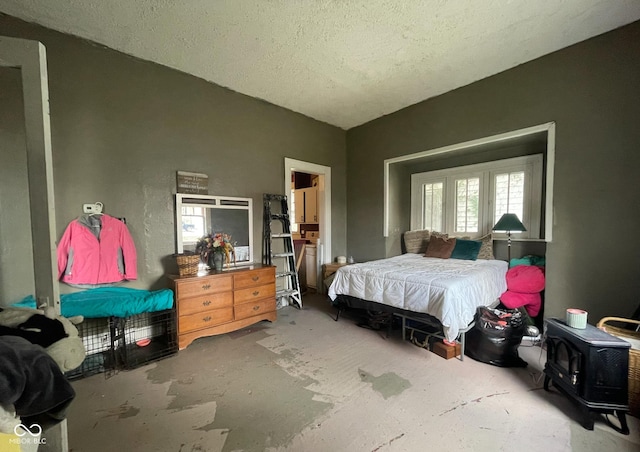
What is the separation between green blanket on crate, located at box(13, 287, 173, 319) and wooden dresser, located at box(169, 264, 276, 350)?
0.18 m

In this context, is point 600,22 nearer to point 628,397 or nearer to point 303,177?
point 628,397

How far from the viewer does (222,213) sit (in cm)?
337

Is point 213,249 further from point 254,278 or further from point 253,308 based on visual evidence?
point 253,308

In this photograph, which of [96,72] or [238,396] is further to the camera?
[96,72]

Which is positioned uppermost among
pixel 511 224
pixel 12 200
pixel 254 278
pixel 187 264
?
pixel 12 200

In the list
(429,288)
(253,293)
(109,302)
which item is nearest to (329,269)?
(253,293)

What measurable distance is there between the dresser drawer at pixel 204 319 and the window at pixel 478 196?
3.28 m

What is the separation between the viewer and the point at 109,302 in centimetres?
220

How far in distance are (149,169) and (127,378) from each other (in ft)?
6.54

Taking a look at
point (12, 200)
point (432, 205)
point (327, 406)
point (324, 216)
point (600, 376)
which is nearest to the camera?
point (600, 376)

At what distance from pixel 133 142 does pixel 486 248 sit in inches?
175

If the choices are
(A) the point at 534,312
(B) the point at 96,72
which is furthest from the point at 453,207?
(B) the point at 96,72

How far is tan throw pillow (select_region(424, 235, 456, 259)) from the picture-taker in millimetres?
3697

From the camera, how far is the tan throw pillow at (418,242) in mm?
4238
